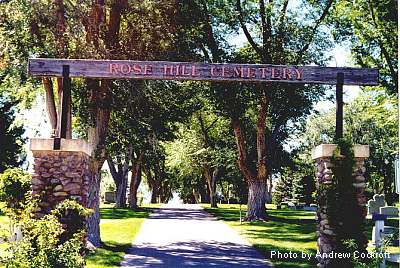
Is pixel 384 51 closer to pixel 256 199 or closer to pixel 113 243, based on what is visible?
pixel 256 199

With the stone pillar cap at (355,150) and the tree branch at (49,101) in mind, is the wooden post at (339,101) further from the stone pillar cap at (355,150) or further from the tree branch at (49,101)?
the tree branch at (49,101)

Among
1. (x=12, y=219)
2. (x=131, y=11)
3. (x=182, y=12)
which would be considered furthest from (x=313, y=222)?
(x=12, y=219)

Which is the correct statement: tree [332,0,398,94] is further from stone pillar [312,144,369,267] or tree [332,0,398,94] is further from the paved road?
stone pillar [312,144,369,267]

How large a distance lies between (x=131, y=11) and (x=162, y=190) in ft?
175

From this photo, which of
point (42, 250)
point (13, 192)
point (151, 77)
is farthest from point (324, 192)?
point (13, 192)

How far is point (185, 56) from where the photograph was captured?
1650 cm

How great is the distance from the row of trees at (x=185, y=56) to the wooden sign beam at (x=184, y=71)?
3296 millimetres

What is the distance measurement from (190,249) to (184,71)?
601 cm

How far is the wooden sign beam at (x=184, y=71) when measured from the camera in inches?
417

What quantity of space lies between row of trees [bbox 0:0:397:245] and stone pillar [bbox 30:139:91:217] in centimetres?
377

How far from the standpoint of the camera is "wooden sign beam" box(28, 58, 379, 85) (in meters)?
10.6

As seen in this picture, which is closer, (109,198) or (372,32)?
(372,32)

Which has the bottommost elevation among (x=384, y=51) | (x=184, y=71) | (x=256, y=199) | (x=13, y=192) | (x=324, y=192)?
(x=256, y=199)

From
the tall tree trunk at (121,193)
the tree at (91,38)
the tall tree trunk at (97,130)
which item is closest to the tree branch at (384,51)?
the tree at (91,38)
